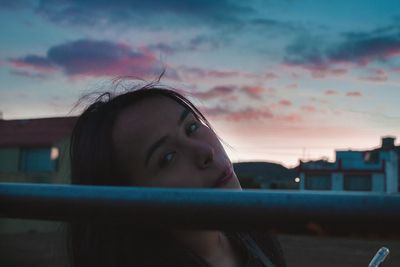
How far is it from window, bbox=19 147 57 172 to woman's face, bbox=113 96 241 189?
23.0m

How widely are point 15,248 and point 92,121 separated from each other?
17.4 m

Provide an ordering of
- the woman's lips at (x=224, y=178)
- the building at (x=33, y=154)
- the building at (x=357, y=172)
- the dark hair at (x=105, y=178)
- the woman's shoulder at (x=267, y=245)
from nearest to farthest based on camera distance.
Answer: the woman's lips at (x=224, y=178) < the dark hair at (x=105, y=178) < the woman's shoulder at (x=267, y=245) < the building at (x=33, y=154) < the building at (x=357, y=172)

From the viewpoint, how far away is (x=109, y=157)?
1.79 m

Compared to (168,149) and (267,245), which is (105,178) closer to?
(168,149)

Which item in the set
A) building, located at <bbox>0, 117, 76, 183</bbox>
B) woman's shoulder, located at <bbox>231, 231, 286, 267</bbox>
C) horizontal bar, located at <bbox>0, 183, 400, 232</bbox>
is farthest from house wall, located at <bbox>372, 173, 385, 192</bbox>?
horizontal bar, located at <bbox>0, 183, 400, 232</bbox>

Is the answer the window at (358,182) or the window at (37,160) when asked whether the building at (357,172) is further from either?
the window at (37,160)

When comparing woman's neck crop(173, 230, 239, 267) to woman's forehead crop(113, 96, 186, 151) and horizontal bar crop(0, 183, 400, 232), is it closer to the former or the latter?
woman's forehead crop(113, 96, 186, 151)

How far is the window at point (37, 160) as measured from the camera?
23.9 meters

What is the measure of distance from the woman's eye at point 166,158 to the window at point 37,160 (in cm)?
2312

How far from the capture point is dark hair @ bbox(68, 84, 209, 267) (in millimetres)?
1722

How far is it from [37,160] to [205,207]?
25.1 metres

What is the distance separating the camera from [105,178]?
182 centimetres

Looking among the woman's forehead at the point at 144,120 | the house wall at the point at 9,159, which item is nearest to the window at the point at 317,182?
the house wall at the point at 9,159

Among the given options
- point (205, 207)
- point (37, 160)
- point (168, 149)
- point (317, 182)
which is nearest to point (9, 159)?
point (37, 160)
